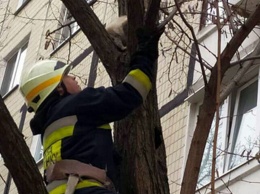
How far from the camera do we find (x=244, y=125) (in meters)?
9.76

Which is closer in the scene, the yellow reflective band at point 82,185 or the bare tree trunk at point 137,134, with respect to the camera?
the yellow reflective band at point 82,185

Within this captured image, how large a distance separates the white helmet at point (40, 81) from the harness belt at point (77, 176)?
2.05 ft

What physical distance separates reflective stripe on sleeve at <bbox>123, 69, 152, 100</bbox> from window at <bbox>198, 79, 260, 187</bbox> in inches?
172

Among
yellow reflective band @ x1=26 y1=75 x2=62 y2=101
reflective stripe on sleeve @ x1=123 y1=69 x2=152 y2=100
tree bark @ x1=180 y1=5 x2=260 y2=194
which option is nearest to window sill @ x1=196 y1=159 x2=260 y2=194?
tree bark @ x1=180 y1=5 x2=260 y2=194

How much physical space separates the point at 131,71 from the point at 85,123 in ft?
1.31

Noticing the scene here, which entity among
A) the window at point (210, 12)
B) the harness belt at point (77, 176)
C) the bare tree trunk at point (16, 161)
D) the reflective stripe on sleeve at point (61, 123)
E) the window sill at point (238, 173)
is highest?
the window at point (210, 12)

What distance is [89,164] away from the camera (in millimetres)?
4918

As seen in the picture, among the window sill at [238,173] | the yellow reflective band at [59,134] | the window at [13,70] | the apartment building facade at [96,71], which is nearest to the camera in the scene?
the yellow reflective band at [59,134]

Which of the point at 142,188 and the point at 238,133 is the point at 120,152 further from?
the point at 238,133

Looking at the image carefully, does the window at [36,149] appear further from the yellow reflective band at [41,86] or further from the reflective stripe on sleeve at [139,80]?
the reflective stripe on sleeve at [139,80]

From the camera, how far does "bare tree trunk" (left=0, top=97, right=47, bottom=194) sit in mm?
4047

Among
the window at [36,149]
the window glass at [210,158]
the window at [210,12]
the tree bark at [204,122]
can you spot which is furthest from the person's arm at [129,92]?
the window at [36,149]

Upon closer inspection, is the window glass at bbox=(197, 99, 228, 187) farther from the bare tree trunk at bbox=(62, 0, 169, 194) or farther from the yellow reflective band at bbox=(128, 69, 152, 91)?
the yellow reflective band at bbox=(128, 69, 152, 91)

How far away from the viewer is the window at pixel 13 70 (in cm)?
1741
